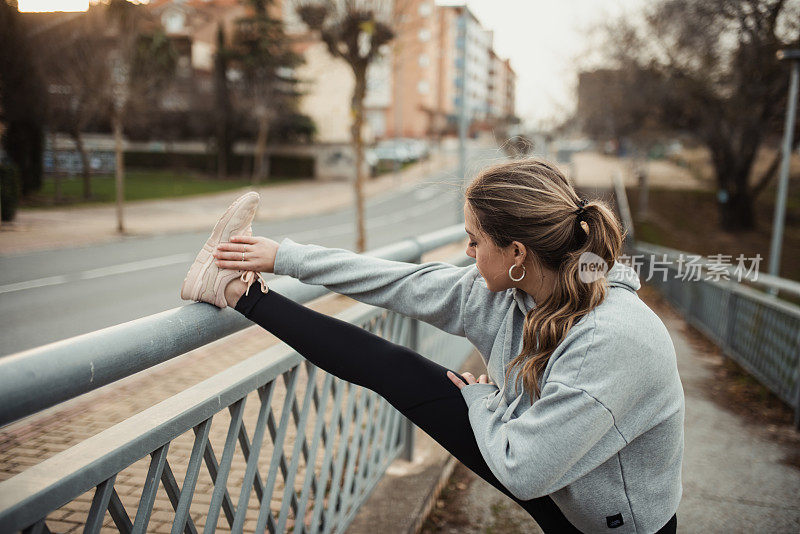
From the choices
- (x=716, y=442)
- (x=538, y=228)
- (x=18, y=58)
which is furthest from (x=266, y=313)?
(x=18, y=58)

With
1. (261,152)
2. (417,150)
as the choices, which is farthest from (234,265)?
(417,150)

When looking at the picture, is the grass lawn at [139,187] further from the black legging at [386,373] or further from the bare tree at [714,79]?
the bare tree at [714,79]

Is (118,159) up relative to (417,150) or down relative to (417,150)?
down

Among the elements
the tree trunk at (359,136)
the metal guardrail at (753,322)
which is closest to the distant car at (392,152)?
the tree trunk at (359,136)

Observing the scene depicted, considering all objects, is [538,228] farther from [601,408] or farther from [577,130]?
[577,130]

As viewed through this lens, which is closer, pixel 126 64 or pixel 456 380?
pixel 456 380

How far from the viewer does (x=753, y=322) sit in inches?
234

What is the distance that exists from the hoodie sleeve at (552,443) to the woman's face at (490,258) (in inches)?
13.1

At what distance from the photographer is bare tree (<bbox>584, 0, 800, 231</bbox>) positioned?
15938mm

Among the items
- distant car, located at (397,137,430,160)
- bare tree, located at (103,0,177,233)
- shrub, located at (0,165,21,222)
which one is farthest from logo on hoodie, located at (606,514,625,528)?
distant car, located at (397,137,430,160)

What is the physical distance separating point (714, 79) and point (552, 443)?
67.3ft

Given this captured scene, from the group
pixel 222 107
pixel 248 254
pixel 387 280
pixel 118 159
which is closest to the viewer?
pixel 248 254

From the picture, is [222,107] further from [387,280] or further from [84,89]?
[387,280]

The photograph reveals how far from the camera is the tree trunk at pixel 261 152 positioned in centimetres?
3506
